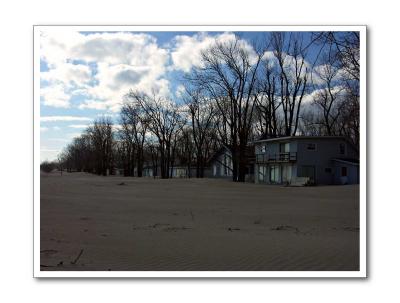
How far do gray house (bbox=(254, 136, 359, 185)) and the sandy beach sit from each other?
7090 millimetres

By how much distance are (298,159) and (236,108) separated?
13.4 ft

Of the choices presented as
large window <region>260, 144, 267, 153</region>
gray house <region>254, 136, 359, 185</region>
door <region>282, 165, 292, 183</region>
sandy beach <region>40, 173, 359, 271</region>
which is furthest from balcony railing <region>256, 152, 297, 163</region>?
sandy beach <region>40, 173, 359, 271</region>

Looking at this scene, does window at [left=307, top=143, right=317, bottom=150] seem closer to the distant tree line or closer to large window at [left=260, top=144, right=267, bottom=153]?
the distant tree line

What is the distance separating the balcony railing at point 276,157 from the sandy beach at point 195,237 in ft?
35.1

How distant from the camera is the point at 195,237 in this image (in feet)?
19.3

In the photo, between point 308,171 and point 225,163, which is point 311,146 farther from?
point 225,163

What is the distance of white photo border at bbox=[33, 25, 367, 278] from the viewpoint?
486cm

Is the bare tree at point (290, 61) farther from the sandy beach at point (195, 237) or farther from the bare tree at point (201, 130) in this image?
the bare tree at point (201, 130)

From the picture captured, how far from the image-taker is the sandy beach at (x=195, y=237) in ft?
16.4

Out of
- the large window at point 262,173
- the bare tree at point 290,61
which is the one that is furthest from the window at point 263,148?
the bare tree at point 290,61
